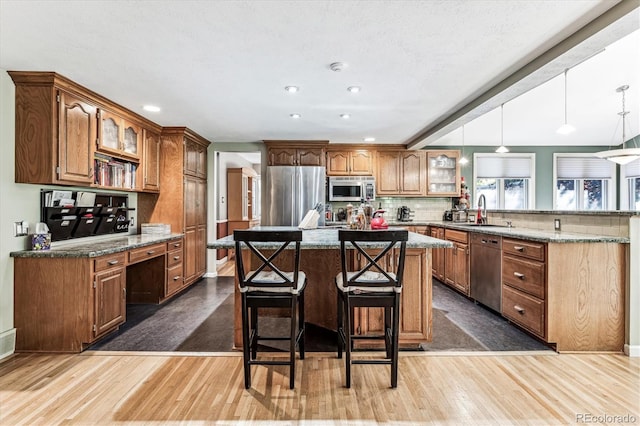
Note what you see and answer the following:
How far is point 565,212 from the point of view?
3.29m

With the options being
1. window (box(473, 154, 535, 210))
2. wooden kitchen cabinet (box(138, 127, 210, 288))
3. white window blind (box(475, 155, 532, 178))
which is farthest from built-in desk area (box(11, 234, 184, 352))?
white window blind (box(475, 155, 532, 178))

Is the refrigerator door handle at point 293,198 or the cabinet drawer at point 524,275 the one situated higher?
the refrigerator door handle at point 293,198

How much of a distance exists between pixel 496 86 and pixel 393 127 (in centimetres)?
172

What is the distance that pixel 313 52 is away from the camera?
2438 millimetres

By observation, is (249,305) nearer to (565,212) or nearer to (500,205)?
(565,212)

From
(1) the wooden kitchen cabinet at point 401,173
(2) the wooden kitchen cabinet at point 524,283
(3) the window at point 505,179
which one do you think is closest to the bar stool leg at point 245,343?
(2) the wooden kitchen cabinet at point 524,283

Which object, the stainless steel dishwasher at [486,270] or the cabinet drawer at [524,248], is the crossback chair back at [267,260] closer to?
the cabinet drawer at [524,248]

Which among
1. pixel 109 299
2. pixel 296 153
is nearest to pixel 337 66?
pixel 109 299

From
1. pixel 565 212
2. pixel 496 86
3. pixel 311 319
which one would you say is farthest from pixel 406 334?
pixel 496 86

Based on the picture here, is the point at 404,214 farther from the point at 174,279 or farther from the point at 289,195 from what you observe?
the point at 174,279

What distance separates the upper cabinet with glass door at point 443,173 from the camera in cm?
611

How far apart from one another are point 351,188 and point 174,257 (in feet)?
9.98

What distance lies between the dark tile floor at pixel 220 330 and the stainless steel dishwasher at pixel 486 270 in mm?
164

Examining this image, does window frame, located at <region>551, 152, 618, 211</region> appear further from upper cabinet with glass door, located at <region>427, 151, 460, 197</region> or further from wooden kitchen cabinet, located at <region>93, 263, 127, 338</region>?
wooden kitchen cabinet, located at <region>93, 263, 127, 338</region>
